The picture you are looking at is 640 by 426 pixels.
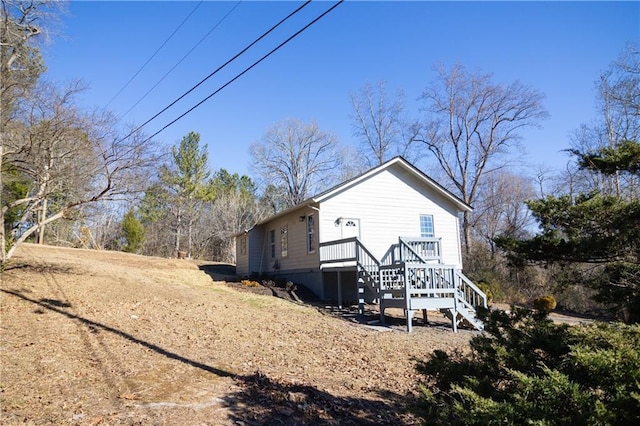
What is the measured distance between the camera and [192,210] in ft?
118

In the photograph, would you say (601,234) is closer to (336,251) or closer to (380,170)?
(336,251)

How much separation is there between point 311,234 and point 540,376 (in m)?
13.8

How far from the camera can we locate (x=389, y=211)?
58.0ft

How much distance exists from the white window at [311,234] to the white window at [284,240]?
2.22 metres

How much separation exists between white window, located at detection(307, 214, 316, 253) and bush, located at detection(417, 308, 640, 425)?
12413mm

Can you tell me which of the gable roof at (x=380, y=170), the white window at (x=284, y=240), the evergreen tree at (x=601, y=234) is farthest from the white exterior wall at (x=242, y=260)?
the evergreen tree at (x=601, y=234)

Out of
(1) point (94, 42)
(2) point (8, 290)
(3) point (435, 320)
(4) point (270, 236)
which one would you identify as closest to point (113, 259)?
(4) point (270, 236)

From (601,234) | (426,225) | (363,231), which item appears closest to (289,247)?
(363,231)

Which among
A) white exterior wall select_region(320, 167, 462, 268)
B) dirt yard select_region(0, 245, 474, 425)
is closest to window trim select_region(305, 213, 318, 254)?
white exterior wall select_region(320, 167, 462, 268)

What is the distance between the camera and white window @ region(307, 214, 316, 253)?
54.6ft

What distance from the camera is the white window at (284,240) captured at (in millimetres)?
19148

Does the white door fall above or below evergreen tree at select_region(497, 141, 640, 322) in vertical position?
above

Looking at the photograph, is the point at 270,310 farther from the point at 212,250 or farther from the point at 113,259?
the point at 212,250

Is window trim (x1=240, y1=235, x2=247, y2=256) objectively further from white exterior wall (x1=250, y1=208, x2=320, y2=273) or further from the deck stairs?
the deck stairs
